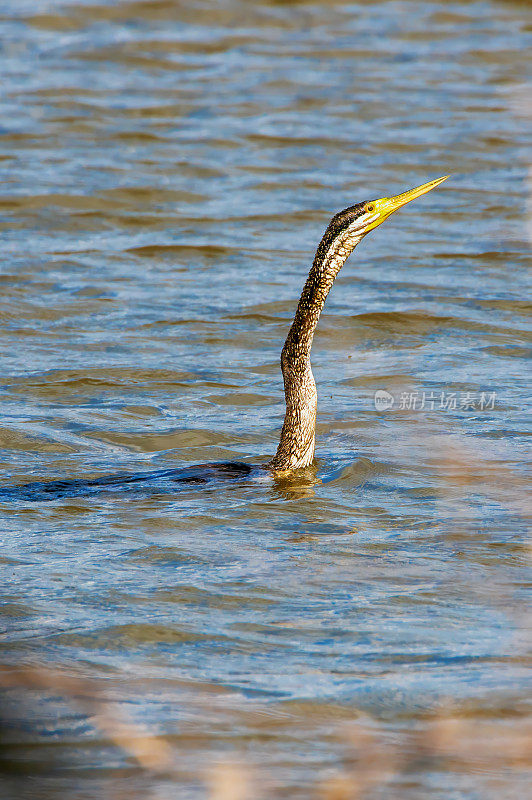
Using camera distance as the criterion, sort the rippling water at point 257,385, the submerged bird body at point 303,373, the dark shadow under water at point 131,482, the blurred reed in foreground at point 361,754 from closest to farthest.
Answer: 1. the blurred reed in foreground at point 361,754
2. the rippling water at point 257,385
3. the dark shadow under water at point 131,482
4. the submerged bird body at point 303,373

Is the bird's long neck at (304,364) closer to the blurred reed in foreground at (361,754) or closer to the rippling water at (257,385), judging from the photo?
the rippling water at (257,385)

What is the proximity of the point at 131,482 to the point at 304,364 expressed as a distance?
111 centimetres

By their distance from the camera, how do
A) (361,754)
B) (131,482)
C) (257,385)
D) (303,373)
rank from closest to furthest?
(361,754)
(131,482)
(303,373)
(257,385)

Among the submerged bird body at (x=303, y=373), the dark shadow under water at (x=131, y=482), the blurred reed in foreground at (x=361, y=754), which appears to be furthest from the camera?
the submerged bird body at (x=303, y=373)

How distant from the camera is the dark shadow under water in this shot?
6488 mm

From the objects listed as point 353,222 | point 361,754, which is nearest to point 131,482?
point 353,222

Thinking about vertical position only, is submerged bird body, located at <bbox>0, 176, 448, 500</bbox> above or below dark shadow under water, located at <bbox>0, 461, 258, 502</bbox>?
above

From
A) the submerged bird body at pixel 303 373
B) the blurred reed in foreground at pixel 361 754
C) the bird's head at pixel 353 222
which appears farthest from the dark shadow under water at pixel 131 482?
the blurred reed in foreground at pixel 361 754

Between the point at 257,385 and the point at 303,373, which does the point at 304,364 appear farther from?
the point at 257,385

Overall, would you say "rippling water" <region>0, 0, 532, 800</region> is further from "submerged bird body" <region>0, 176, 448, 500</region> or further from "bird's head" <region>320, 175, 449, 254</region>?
Answer: "bird's head" <region>320, 175, 449, 254</region>

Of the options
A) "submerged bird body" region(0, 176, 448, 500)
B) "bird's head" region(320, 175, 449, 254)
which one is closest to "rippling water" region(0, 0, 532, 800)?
"submerged bird body" region(0, 176, 448, 500)

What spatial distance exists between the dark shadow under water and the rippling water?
0.11 metres

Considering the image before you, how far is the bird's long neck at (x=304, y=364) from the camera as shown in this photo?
678 centimetres

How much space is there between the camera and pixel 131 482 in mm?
6633
